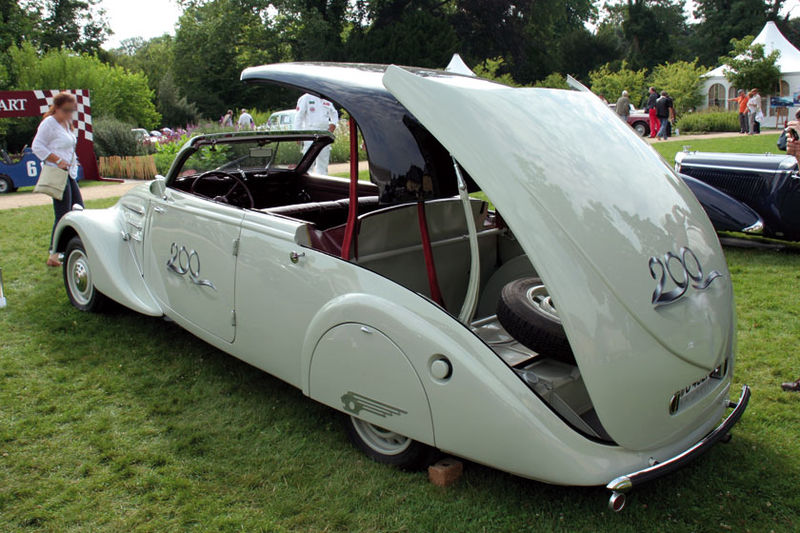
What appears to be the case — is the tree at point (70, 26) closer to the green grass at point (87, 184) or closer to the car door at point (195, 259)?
the green grass at point (87, 184)

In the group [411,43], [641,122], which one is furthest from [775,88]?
[411,43]

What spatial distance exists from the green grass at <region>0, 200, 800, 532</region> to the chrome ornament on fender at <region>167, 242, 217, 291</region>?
0.67 m

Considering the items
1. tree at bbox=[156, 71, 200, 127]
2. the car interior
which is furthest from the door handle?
tree at bbox=[156, 71, 200, 127]

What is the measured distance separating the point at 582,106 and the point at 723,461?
1.80 metres

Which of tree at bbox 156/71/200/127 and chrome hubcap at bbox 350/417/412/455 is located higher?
tree at bbox 156/71/200/127

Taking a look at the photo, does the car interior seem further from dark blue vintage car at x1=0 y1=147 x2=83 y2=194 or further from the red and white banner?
dark blue vintage car at x1=0 y1=147 x2=83 y2=194

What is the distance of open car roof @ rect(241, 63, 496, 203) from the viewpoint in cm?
272

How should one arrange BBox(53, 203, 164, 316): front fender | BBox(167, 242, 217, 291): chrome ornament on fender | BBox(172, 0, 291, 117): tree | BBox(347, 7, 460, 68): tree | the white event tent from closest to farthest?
1. BBox(167, 242, 217, 291): chrome ornament on fender
2. BBox(53, 203, 164, 316): front fender
3. the white event tent
4. BBox(347, 7, 460, 68): tree
5. BBox(172, 0, 291, 117): tree

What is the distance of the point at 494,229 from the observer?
12.8ft

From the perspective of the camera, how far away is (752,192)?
6793mm

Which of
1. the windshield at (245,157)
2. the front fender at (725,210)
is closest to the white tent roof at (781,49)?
the front fender at (725,210)

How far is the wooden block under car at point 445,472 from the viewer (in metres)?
2.78

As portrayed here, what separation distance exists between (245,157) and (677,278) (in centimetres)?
328

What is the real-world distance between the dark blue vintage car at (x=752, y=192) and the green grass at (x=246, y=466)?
2.61 m
